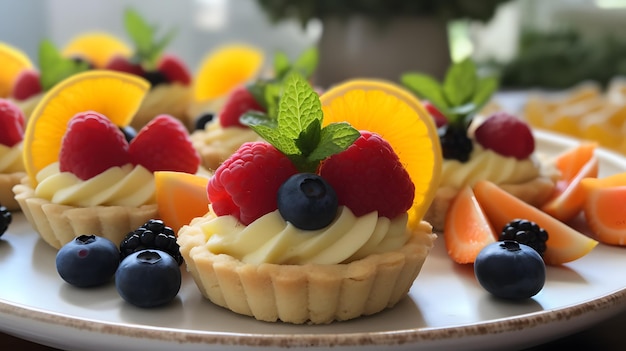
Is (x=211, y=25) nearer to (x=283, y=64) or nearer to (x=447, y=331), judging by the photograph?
(x=283, y=64)

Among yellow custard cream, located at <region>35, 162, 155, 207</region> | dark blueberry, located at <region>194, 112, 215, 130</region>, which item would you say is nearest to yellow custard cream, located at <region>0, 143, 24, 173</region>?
yellow custard cream, located at <region>35, 162, 155, 207</region>

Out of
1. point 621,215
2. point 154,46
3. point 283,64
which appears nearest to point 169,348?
point 621,215

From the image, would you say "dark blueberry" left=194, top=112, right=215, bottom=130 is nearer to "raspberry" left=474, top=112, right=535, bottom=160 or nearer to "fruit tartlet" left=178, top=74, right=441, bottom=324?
"raspberry" left=474, top=112, right=535, bottom=160

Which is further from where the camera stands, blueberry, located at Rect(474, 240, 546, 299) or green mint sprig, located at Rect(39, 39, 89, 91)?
green mint sprig, located at Rect(39, 39, 89, 91)

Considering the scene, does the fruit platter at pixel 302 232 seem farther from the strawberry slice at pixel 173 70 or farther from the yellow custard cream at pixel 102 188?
the strawberry slice at pixel 173 70

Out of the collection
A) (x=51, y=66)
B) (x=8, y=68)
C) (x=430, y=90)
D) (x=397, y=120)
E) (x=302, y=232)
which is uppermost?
(x=397, y=120)

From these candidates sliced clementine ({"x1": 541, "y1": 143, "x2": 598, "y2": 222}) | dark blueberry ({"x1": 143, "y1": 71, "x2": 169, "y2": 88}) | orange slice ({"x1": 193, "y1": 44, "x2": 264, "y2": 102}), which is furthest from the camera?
orange slice ({"x1": 193, "y1": 44, "x2": 264, "y2": 102})

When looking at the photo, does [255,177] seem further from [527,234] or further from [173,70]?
[173,70]

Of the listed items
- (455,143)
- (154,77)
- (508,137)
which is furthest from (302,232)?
(154,77)
